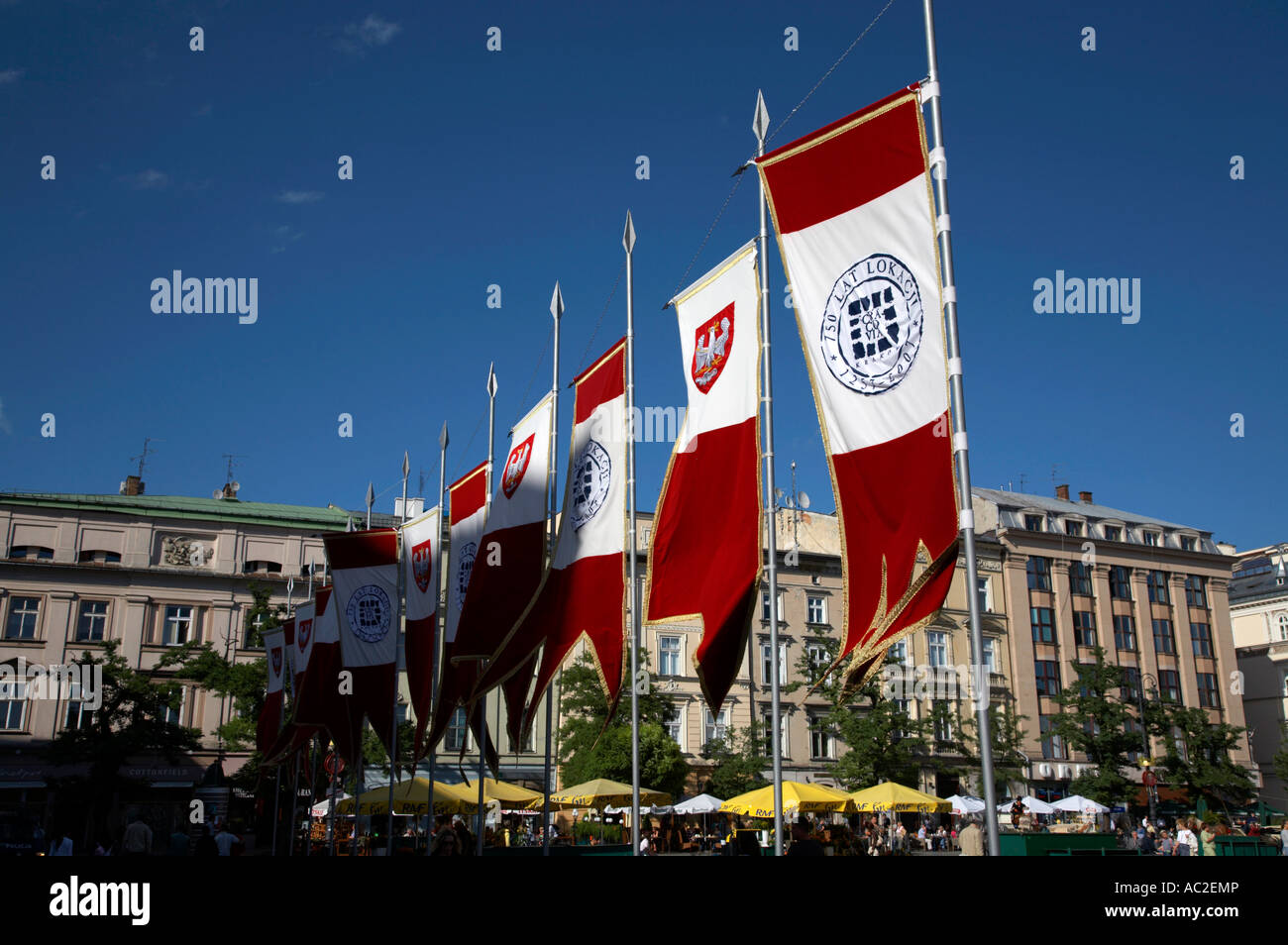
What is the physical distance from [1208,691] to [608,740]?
4460 centimetres

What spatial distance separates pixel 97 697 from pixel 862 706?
36974mm

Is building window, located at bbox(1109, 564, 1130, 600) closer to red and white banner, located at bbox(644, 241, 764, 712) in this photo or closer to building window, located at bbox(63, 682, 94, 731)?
building window, located at bbox(63, 682, 94, 731)

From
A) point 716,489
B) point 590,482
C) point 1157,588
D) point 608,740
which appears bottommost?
point 608,740

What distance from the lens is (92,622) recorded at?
5709 cm

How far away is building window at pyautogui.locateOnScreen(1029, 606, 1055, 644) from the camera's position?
6662 cm

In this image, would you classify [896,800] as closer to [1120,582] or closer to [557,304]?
[557,304]

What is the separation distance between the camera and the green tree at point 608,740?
47.5 meters

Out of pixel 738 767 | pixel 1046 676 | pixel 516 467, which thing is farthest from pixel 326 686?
pixel 1046 676

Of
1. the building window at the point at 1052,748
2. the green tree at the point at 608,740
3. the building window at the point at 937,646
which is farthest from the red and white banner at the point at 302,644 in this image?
the building window at the point at 1052,748

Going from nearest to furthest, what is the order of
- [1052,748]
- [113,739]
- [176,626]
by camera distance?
[113,739] < [176,626] < [1052,748]

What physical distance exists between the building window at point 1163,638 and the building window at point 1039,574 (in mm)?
9122

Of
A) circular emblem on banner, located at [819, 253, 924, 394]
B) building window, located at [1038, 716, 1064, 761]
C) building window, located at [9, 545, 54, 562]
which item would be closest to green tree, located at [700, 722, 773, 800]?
building window, located at [1038, 716, 1064, 761]

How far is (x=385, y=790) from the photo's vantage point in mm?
32781
